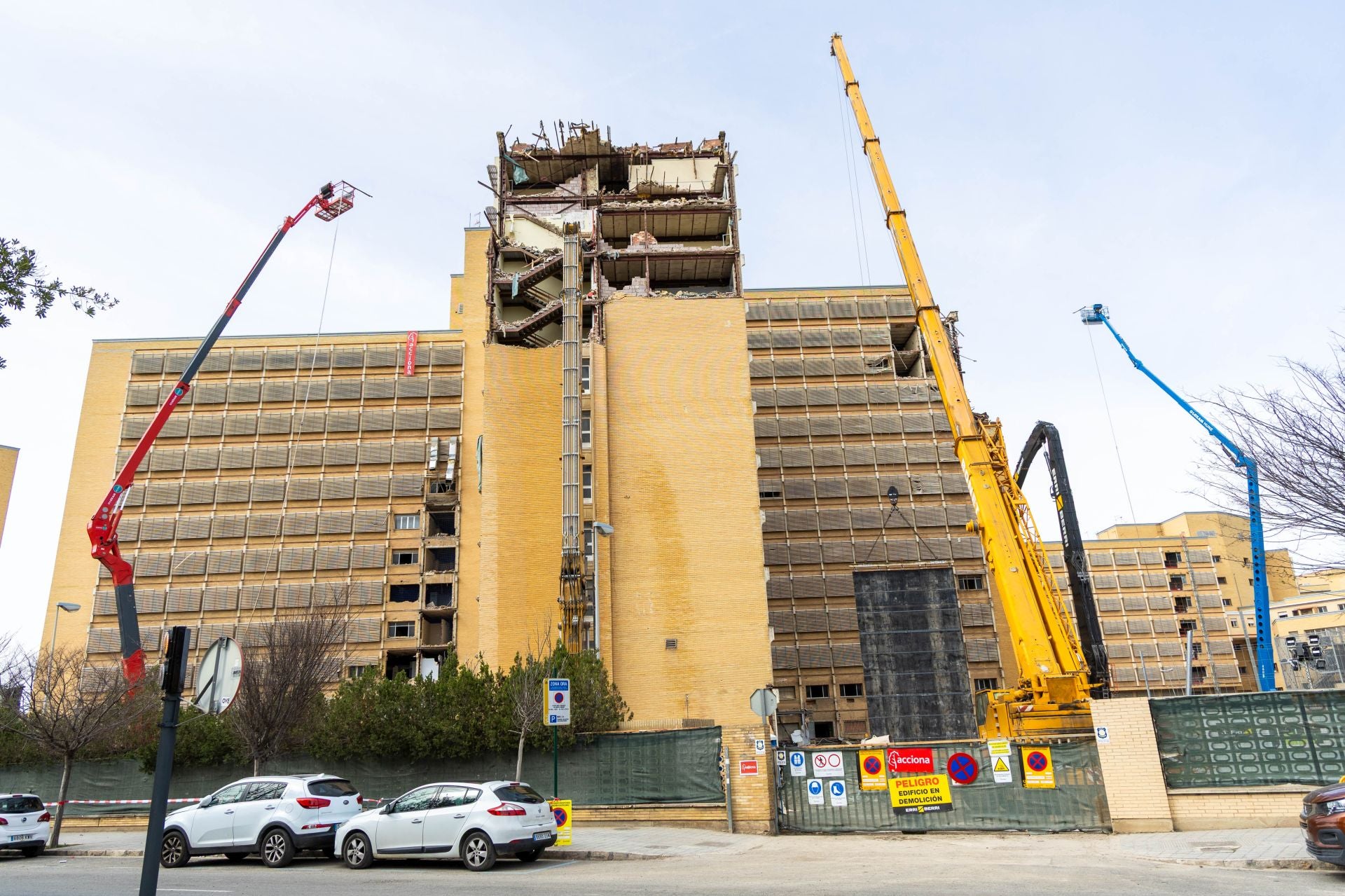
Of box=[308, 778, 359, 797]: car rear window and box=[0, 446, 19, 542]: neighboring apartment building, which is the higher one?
box=[0, 446, 19, 542]: neighboring apartment building

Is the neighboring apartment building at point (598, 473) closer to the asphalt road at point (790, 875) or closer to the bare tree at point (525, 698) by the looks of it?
the bare tree at point (525, 698)

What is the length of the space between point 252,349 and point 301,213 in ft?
Result: 42.8

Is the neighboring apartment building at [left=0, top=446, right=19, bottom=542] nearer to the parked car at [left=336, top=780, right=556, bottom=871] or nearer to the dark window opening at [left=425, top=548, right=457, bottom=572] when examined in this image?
the dark window opening at [left=425, top=548, right=457, bottom=572]

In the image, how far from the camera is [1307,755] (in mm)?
14172

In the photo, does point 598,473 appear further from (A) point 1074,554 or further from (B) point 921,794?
(B) point 921,794

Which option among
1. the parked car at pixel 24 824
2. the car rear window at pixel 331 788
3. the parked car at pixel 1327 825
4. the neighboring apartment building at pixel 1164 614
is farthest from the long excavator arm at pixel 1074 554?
the neighboring apartment building at pixel 1164 614

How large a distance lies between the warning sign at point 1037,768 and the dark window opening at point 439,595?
33203mm

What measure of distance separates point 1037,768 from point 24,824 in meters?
20.1

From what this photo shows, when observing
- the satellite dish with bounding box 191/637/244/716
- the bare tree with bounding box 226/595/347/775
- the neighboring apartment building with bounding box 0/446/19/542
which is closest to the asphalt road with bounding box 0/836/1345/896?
the satellite dish with bounding box 191/637/244/716

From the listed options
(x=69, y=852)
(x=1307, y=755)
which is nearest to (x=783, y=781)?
(x=1307, y=755)

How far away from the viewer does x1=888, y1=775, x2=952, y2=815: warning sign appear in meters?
16.1

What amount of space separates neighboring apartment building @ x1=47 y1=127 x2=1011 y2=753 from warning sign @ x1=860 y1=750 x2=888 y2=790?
17885 mm

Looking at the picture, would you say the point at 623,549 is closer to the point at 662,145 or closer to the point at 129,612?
the point at 129,612

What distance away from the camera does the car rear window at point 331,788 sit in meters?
15.2
